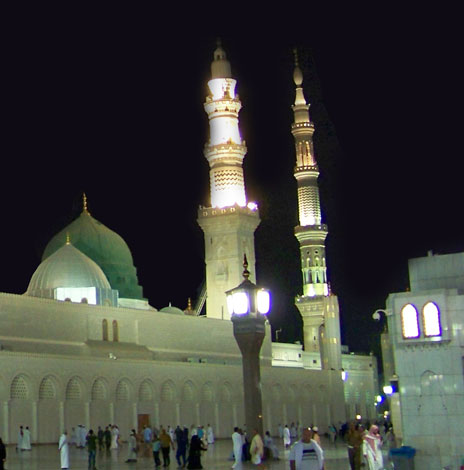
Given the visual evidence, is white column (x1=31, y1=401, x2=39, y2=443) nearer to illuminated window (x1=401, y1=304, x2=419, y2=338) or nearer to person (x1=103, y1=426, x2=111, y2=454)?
person (x1=103, y1=426, x2=111, y2=454)

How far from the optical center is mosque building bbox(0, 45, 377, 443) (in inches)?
1294

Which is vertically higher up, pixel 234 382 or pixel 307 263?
pixel 307 263

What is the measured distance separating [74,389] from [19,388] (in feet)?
8.34

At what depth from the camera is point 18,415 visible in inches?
1219

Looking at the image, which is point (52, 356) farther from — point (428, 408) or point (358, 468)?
point (358, 468)

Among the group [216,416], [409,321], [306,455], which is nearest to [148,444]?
[409,321]

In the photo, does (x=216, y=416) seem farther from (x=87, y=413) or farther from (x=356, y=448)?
(x=356, y=448)

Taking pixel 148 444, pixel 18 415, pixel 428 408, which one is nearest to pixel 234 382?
pixel 18 415

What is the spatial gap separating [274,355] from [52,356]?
23612mm

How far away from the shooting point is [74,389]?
33.5 metres

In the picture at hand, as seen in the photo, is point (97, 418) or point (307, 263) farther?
point (307, 263)

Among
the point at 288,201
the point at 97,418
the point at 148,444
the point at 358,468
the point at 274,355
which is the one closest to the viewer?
the point at 358,468

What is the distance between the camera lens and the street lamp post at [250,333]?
2400 centimetres

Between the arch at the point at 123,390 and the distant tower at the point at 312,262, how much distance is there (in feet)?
61.5
